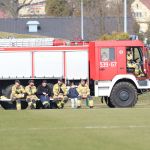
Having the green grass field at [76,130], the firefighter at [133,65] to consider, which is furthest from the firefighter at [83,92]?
the green grass field at [76,130]

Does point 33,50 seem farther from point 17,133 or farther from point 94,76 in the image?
point 17,133

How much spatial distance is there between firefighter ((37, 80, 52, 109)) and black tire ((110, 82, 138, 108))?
251 cm

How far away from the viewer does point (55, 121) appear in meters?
20.9

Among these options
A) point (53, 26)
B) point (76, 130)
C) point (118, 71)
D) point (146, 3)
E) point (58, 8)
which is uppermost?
point (146, 3)

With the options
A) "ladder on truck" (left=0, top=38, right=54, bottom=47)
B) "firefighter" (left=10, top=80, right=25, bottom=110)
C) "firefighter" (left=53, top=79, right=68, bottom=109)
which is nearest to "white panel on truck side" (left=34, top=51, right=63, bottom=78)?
"ladder on truck" (left=0, top=38, right=54, bottom=47)

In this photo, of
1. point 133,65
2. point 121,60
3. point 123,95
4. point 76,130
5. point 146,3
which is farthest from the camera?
point 146,3

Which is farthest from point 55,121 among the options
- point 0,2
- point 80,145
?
point 0,2

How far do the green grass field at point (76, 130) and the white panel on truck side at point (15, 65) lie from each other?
5.90m

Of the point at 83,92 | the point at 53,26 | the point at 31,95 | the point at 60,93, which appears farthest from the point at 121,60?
the point at 53,26

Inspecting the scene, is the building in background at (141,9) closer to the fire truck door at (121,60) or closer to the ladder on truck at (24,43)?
the ladder on truck at (24,43)

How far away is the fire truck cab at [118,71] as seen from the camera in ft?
96.0

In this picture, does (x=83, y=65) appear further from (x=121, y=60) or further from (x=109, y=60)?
(x=121, y=60)

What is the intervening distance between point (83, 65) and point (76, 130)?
1153 cm

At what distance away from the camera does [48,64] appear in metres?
29.9
